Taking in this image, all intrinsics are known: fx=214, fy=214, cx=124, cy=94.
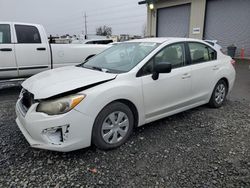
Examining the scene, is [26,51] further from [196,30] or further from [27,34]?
[196,30]

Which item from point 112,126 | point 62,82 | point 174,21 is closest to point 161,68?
point 112,126

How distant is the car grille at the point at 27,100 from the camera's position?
2.79 m

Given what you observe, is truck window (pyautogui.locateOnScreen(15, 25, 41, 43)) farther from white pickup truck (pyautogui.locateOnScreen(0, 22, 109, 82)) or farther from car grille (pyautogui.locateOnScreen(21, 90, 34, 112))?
car grille (pyautogui.locateOnScreen(21, 90, 34, 112))

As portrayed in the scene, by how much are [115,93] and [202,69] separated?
6.74 ft

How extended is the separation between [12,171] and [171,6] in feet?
53.9

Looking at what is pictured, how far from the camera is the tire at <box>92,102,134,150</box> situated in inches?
108

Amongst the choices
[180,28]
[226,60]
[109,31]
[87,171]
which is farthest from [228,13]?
[109,31]

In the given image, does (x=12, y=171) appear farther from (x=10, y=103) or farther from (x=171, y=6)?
(x=171, y=6)

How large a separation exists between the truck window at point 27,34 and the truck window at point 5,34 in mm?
208

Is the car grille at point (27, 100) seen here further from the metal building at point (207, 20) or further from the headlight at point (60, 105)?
the metal building at point (207, 20)

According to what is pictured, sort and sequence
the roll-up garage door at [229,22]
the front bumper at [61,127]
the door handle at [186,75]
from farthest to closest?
the roll-up garage door at [229,22] < the door handle at [186,75] < the front bumper at [61,127]

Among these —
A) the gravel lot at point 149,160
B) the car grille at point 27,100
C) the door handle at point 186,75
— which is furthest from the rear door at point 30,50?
the door handle at point 186,75

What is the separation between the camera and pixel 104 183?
233 cm

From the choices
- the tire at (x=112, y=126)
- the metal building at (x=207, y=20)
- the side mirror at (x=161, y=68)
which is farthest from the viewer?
the metal building at (x=207, y=20)
